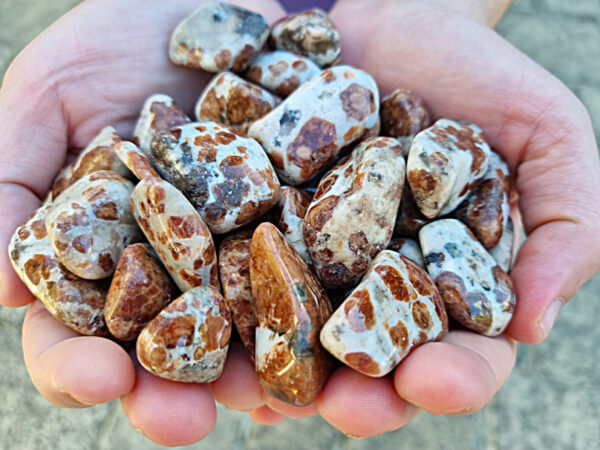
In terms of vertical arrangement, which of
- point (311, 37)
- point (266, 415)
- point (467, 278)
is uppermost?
point (311, 37)

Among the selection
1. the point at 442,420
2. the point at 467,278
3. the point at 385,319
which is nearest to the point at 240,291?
the point at 385,319

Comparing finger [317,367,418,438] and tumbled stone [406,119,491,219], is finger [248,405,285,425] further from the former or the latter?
tumbled stone [406,119,491,219]

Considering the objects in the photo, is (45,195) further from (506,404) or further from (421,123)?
(506,404)

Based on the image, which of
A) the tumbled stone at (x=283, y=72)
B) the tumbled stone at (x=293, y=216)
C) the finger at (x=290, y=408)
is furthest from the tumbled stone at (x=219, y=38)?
the finger at (x=290, y=408)

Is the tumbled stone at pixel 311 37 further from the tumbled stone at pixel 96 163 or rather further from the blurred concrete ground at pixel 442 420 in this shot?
the blurred concrete ground at pixel 442 420

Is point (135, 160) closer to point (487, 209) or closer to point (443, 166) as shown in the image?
point (443, 166)

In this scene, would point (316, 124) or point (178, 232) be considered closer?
point (178, 232)
